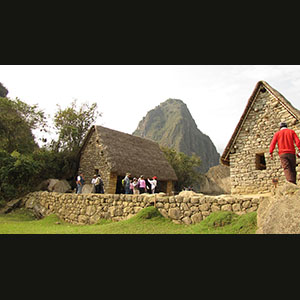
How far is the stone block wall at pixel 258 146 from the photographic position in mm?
10352

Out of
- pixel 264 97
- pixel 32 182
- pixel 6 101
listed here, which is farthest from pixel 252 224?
pixel 6 101

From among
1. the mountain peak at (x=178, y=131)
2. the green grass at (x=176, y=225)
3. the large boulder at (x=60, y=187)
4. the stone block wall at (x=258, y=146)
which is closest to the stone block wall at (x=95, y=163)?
the large boulder at (x=60, y=187)

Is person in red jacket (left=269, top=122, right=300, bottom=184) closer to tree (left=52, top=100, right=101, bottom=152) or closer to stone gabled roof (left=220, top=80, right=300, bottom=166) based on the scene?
stone gabled roof (left=220, top=80, right=300, bottom=166)

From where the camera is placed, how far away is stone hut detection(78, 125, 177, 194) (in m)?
16.6

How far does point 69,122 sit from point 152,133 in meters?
61.8

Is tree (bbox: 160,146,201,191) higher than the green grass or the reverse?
higher

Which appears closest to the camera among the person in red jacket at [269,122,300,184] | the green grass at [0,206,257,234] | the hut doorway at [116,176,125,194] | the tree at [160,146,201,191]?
the green grass at [0,206,257,234]

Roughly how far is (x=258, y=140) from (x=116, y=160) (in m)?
9.75

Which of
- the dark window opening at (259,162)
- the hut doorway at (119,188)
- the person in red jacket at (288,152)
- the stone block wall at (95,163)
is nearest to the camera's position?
the person in red jacket at (288,152)

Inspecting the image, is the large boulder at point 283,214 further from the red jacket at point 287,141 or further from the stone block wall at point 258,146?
the stone block wall at point 258,146

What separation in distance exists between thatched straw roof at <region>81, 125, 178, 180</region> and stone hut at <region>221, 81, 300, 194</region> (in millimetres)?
7687

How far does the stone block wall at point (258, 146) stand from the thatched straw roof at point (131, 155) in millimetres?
8042

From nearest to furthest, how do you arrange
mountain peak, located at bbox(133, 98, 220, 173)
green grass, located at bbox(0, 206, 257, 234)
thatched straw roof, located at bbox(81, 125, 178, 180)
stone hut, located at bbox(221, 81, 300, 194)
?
green grass, located at bbox(0, 206, 257, 234) < stone hut, located at bbox(221, 81, 300, 194) < thatched straw roof, located at bbox(81, 125, 178, 180) < mountain peak, located at bbox(133, 98, 220, 173)

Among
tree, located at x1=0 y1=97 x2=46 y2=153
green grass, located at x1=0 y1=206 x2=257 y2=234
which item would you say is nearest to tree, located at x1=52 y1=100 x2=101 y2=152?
tree, located at x1=0 y1=97 x2=46 y2=153
